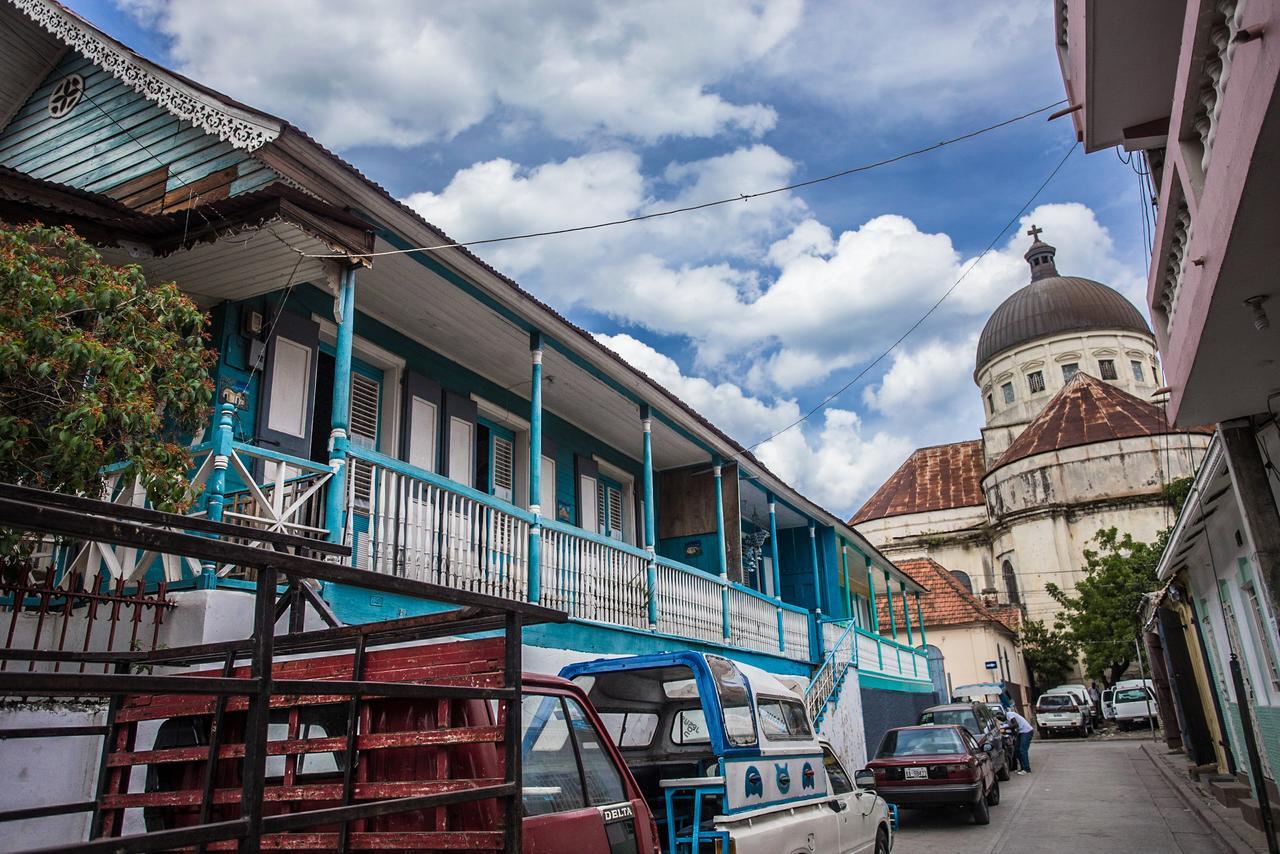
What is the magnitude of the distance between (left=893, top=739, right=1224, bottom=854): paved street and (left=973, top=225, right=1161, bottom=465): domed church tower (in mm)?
39448

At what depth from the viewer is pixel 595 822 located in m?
3.92

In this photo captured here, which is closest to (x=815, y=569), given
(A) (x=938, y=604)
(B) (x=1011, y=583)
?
(A) (x=938, y=604)

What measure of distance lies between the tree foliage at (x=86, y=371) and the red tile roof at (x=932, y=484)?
54.9 m

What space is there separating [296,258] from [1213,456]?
861cm

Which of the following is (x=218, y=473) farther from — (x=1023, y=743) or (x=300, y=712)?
(x=1023, y=743)

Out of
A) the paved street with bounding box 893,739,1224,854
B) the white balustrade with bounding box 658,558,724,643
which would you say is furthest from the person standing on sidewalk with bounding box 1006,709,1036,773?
the white balustrade with bounding box 658,558,724,643

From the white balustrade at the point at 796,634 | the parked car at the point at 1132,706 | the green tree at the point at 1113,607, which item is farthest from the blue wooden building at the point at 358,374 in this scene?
the green tree at the point at 1113,607

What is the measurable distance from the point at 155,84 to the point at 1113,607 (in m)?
39.5

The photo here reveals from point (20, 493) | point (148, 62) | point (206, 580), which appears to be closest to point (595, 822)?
point (20, 493)

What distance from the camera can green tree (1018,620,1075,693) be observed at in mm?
44125

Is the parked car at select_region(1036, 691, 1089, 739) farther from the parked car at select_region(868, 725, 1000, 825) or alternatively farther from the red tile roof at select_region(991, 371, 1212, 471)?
the parked car at select_region(868, 725, 1000, 825)

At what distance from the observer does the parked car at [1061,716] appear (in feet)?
107

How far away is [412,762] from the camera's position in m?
3.33

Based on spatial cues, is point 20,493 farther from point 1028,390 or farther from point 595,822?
point 1028,390
